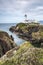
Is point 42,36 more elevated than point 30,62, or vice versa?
point 30,62

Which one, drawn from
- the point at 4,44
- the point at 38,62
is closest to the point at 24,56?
the point at 38,62

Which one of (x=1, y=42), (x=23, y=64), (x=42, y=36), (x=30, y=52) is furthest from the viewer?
(x=42, y=36)

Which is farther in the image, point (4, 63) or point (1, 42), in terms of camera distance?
point (1, 42)

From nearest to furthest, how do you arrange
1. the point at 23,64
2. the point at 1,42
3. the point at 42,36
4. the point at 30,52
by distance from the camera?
the point at 23,64
the point at 30,52
the point at 1,42
the point at 42,36

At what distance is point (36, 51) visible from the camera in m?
11.2

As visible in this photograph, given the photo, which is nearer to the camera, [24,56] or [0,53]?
[24,56]

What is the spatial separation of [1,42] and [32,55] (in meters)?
25.8

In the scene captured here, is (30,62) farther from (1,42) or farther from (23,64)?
(1,42)

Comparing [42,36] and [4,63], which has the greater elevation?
[4,63]

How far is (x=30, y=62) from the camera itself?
10258 millimetres

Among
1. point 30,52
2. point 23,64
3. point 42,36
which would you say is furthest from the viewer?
point 42,36

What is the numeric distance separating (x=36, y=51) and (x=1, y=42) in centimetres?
2529

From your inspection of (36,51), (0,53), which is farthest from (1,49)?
(36,51)

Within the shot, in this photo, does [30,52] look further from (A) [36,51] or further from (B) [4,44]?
(B) [4,44]
